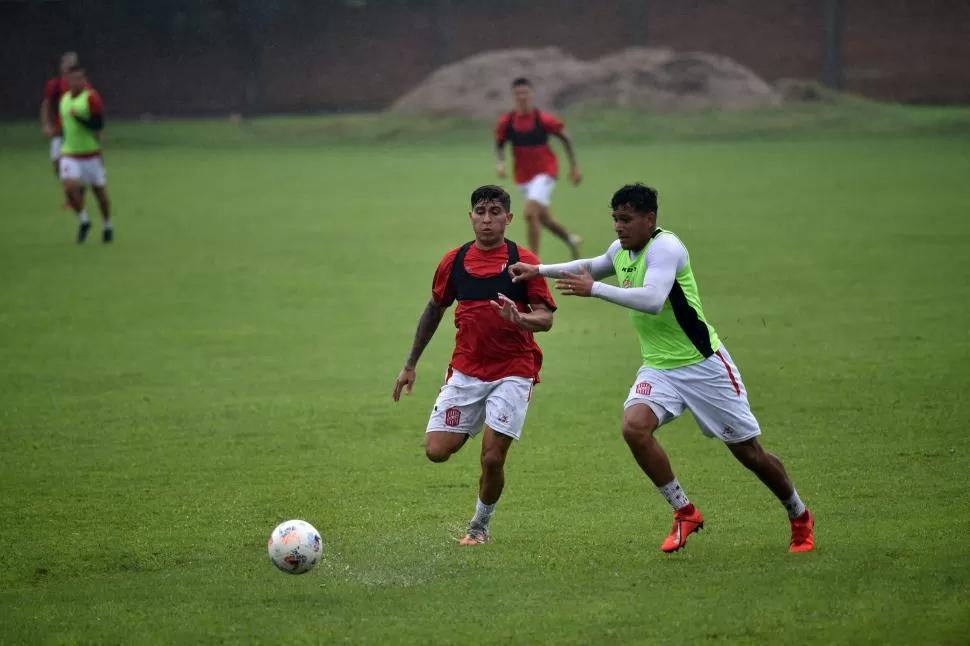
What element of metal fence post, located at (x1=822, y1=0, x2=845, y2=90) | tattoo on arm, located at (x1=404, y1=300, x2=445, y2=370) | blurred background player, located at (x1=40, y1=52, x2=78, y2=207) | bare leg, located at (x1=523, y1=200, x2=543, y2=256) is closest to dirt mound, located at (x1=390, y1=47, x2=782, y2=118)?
metal fence post, located at (x1=822, y1=0, x2=845, y2=90)

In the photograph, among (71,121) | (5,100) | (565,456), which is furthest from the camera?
(5,100)

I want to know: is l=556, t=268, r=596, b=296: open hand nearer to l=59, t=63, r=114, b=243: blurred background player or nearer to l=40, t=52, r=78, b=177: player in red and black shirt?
l=59, t=63, r=114, b=243: blurred background player

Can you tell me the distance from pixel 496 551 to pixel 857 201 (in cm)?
1811

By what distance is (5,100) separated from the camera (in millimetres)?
49594

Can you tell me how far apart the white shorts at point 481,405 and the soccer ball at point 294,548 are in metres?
1.18

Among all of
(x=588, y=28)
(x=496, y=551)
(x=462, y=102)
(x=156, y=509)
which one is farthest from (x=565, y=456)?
(x=588, y=28)

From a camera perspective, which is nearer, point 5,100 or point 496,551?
point 496,551

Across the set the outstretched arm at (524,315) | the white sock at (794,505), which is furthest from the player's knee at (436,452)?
the white sock at (794,505)

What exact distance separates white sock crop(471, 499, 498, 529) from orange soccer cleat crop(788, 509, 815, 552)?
5.45 ft

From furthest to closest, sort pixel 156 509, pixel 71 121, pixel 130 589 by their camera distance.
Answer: pixel 71 121 → pixel 156 509 → pixel 130 589

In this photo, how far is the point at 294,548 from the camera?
660 cm

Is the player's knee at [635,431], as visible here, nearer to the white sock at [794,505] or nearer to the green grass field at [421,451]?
the green grass field at [421,451]

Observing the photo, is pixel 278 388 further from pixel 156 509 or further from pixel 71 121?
pixel 71 121

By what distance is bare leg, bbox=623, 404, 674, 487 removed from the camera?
6953 millimetres
